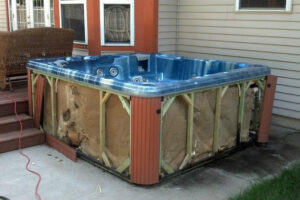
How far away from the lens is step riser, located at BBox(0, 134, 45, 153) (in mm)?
4277

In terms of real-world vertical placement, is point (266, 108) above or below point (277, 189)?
above

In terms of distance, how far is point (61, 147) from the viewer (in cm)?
431

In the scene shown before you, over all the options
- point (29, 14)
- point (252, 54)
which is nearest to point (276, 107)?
point (252, 54)

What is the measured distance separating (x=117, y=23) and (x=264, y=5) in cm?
246

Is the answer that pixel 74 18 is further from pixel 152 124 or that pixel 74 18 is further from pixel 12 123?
pixel 152 124

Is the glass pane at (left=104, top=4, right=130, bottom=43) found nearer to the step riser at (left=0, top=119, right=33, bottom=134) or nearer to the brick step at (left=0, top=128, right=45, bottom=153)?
the step riser at (left=0, top=119, right=33, bottom=134)

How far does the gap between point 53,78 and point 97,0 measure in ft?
7.51

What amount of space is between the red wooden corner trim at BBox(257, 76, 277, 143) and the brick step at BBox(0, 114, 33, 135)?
3.03 metres

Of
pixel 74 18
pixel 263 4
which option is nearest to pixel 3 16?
pixel 74 18

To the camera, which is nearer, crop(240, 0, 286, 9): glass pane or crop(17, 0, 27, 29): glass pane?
crop(240, 0, 286, 9): glass pane

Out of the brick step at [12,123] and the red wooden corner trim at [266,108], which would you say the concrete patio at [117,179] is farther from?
the brick step at [12,123]

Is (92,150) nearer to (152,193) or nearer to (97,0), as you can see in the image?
(152,193)

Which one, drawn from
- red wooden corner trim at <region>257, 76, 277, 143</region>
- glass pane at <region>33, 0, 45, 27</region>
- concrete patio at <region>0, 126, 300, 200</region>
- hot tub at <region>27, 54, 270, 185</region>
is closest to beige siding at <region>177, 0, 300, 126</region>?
red wooden corner trim at <region>257, 76, 277, 143</region>

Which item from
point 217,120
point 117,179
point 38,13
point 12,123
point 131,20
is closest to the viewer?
point 117,179
